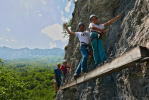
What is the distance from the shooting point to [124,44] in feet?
37.6

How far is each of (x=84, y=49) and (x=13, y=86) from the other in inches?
1074

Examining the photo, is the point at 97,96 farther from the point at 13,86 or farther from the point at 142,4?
the point at 13,86

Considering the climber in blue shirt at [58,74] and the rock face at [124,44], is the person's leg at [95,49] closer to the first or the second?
the rock face at [124,44]

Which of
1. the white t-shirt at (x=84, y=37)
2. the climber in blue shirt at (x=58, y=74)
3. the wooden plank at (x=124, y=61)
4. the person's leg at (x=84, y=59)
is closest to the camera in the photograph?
the wooden plank at (x=124, y=61)

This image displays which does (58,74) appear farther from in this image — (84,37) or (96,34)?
(96,34)

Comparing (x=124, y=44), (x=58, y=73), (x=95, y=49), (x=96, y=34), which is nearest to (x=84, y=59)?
(x=95, y=49)

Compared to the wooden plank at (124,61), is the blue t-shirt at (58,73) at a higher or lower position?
higher

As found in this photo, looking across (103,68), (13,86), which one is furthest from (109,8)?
(13,86)

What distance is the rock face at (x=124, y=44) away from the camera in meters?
9.47

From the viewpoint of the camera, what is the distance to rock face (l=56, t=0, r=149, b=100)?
31.1ft

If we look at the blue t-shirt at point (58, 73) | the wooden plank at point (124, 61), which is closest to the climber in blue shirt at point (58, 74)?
the blue t-shirt at point (58, 73)

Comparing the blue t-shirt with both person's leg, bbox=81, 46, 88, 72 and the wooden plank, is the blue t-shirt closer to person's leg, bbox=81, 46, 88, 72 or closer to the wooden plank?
person's leg, bbox=81, 46, 88, 72

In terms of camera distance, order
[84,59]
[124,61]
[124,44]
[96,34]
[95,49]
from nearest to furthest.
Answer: [124,61] < [96,34] < [95,49] < [84,59] < [124,44]

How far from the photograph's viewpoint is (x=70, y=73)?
20281mm
